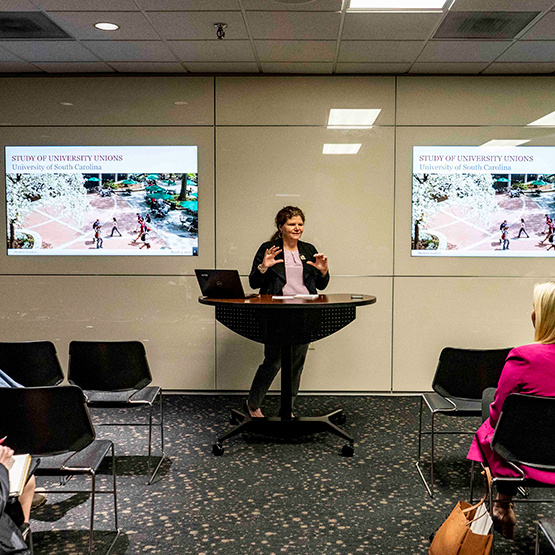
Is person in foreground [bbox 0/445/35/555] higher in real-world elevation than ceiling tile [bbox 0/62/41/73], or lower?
lower

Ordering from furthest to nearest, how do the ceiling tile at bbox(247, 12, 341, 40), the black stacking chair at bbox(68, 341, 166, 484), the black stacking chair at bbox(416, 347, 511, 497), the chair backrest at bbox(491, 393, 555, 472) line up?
1. the ceiling tile at bbox(247, 12, 341, 40)
2. the black stacking chair at bbox(68, 341, 166, 484)
3. the black stacking chair at bbox(416, 347, 511, 497)
4. the chair backrest at bbox(491, 393, 555, 472)

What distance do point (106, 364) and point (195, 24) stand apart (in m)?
2.57

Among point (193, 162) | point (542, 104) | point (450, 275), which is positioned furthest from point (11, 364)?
point (542, 104)

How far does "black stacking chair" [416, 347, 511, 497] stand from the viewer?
10.3ft

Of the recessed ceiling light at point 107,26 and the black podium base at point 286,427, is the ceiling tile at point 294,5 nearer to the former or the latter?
the recessed ceiling light at point 107,26

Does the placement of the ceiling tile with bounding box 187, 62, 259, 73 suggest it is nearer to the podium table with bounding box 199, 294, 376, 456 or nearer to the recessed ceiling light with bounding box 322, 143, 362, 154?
the recessed ceiling light with bounding box 322, 143, 362, 154

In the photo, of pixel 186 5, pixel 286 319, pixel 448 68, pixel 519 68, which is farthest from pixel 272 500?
pixel 519 68

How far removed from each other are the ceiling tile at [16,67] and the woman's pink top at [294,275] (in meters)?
3.08

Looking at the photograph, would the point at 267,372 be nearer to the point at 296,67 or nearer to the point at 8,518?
the point at 8,518

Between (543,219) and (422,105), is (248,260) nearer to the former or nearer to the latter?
(422,105)

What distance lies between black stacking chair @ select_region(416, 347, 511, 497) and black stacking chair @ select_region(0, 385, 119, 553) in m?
1.91

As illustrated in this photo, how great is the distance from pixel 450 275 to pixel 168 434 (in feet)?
9.95

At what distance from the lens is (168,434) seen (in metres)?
4.15

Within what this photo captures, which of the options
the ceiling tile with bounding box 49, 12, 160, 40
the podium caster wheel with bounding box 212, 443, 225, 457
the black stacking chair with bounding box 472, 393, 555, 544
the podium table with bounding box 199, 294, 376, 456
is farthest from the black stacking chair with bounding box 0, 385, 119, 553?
the ceiling tile with bounding box 49, 12, 160, 40
